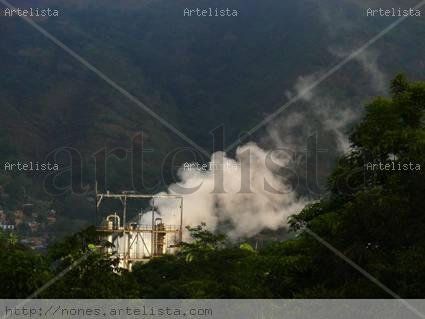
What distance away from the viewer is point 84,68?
5699 inches

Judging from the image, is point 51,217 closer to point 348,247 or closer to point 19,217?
point 19,217

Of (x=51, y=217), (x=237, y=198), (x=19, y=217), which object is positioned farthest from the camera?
(x=51, y=217)

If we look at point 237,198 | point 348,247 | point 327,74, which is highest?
point 327,74

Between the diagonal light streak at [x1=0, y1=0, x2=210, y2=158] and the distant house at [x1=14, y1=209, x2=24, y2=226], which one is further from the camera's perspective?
the diagonal light streak at [x1=0, y1=0, x2=210, y2=158]

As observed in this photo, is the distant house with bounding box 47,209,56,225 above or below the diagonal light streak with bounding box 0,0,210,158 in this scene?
below

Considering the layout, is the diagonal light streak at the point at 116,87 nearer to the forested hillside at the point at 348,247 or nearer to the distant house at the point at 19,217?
the distant house at the point at 19,217

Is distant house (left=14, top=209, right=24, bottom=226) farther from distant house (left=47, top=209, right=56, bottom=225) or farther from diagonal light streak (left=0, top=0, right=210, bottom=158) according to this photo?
diagonal light streak (left=0, top=0, right=210, bottom=158)

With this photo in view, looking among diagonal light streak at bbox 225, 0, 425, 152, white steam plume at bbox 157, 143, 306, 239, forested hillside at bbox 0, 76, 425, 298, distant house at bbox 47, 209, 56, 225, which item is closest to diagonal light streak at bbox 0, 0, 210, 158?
diagonal light streak at bbox 225, 0, 425, 152

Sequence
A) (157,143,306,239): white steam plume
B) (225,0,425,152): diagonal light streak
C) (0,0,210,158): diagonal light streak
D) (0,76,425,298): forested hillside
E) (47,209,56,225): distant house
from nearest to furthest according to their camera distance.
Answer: (0,76,425,298): forested hillside → (157,143,306,239): white steam plume → (47,209,56,225): distant house → (225,0,425,152): diagonal light streak → (0,0,210,158): diagonal light streak

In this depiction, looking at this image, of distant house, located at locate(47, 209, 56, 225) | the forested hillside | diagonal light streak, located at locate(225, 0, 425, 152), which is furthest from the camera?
diagonal light streak, located at locate(225, 0, 425, 152)

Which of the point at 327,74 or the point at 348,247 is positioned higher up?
the point at 327,74

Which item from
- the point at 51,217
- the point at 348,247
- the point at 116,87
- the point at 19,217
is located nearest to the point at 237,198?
the point at 51,217

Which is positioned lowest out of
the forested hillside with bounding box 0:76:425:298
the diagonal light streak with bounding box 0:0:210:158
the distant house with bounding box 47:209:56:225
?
the forested hillside with bounding box 0:76:425:298

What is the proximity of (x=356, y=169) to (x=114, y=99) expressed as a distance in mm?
122431
